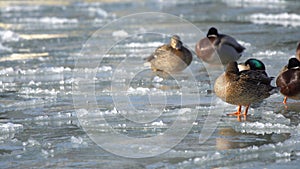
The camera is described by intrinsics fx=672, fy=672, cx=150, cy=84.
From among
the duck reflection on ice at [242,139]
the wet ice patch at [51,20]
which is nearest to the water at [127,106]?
the duck reflection on ice at [242,139]

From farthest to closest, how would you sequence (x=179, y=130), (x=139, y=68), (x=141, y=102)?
(x=139, y=68), (x=141, y=102), (x=179, y=130)

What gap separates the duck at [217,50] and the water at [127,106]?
0.17 m

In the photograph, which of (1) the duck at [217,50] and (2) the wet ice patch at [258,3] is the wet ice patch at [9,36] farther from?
(2) the wet ice patch at [258,3]

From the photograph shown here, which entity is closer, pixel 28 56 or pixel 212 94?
Answer: pixel 212 94

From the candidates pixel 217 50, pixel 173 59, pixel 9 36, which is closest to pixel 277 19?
pixel 217 50

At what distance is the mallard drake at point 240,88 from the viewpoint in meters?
6.67

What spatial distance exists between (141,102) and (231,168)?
258 centimetres

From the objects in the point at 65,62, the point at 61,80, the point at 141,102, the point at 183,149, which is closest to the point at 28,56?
the point at 65,62

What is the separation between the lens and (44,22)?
15516 millimetres

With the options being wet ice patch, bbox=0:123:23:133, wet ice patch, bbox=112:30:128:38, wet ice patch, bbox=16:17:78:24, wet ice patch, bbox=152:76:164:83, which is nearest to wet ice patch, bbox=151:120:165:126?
wet ice patch, bbox=0:123:23:133

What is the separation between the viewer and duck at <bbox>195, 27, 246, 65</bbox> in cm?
997

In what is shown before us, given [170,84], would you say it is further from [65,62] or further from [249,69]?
[65,62]

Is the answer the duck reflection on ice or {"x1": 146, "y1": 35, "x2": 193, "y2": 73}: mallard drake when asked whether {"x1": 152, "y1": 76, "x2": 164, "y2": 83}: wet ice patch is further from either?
the duck reflection on ice

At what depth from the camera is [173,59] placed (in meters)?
9.38
